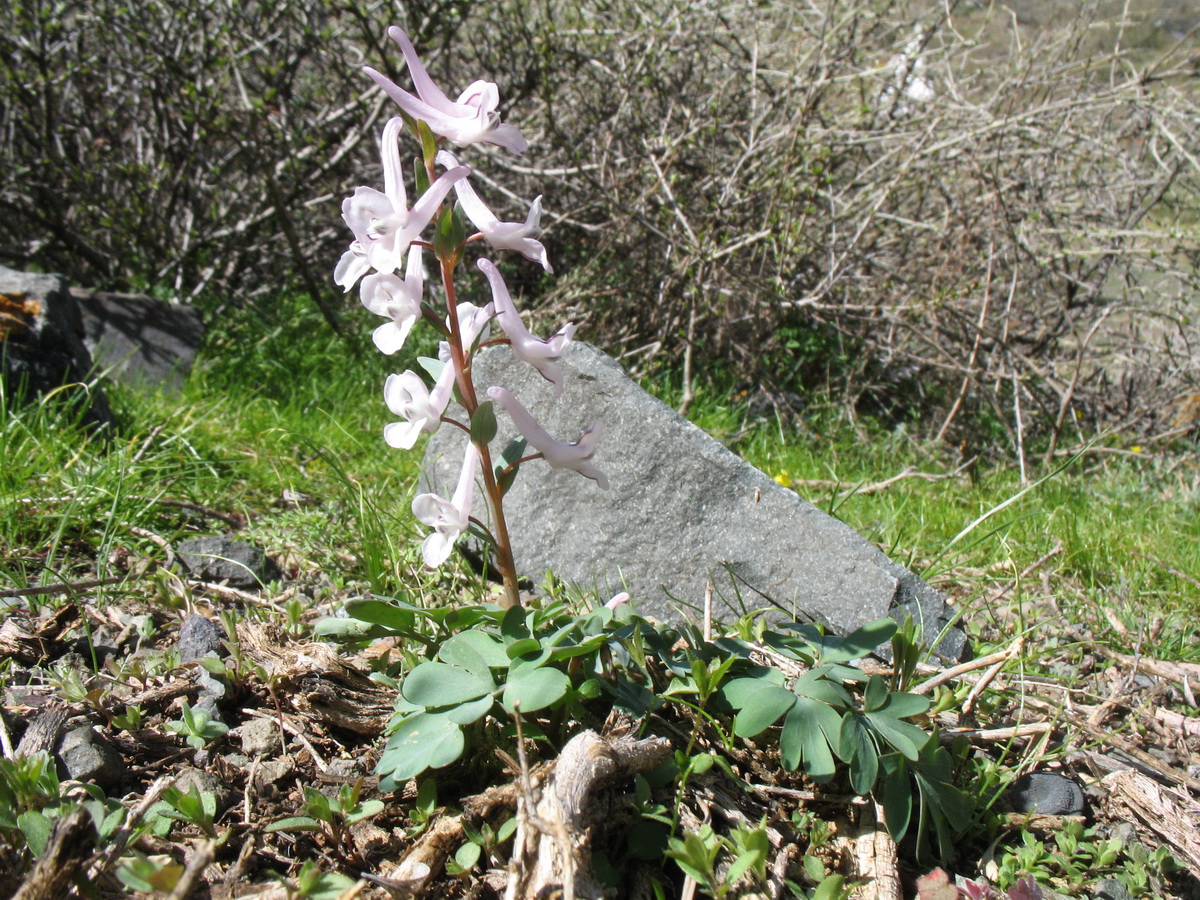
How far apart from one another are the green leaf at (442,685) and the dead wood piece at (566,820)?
8.0 inches

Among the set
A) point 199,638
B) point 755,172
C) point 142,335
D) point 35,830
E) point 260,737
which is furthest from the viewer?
point 755,172

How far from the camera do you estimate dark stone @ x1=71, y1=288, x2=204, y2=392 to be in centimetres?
457

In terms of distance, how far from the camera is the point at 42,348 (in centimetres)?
356

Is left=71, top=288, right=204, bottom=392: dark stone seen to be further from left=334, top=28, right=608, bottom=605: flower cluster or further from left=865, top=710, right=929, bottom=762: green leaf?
left=865, top=710, right=929, bottom=762: green leaf

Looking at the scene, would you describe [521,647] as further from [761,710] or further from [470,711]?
[761,710]

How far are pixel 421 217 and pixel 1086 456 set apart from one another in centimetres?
500

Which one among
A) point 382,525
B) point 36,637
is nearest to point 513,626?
point 382,525

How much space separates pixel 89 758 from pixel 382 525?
3.56 feet

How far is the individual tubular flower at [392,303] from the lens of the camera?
1.58 metres

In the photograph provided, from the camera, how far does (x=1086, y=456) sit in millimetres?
5176

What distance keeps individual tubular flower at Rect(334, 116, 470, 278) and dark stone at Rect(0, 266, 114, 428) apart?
2.28m

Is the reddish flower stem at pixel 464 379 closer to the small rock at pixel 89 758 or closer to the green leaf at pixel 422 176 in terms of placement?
the green leaf at pixel 422 176

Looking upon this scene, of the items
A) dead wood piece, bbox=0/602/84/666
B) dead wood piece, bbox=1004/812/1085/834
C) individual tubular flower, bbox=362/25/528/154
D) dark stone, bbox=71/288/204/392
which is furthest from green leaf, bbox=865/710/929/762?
dark stone, bbox=71/288/204/392

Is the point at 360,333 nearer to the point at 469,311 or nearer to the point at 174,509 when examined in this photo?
the point at 174,509
